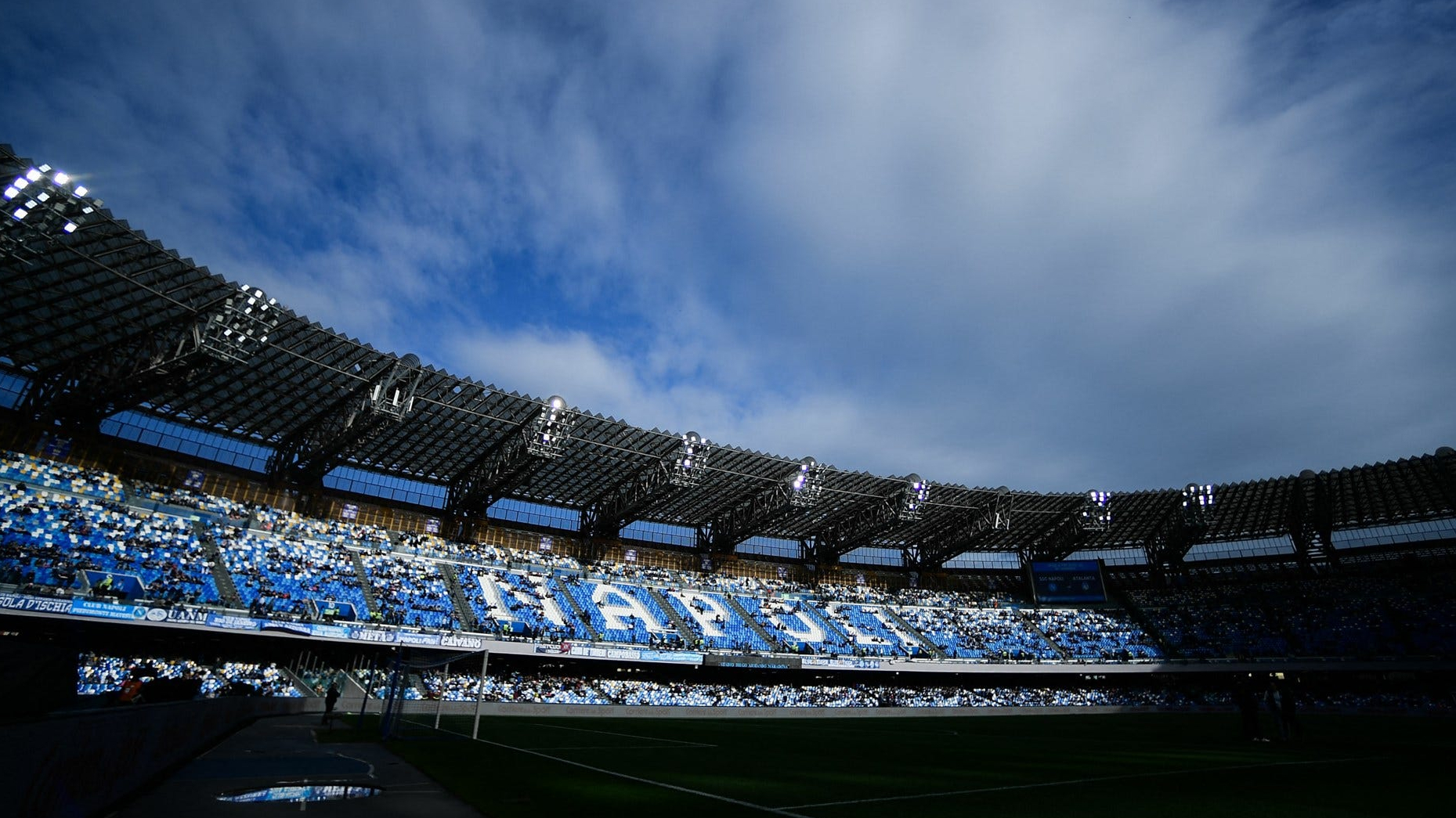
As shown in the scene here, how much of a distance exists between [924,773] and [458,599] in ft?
130

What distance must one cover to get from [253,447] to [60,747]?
50.4 metres

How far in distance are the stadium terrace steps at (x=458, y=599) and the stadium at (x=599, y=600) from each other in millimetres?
243

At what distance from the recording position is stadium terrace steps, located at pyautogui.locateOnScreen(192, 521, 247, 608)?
1365 inches

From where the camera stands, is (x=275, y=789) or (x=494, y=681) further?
(x=494, y=681)

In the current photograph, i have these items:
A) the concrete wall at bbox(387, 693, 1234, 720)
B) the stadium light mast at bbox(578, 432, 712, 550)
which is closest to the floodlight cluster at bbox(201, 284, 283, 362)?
the concrete wall at bbox(387, 693, 1234, 720)

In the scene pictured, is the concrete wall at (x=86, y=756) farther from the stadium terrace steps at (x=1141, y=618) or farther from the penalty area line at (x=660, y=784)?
the stadium terrace steps at (x=1141, y=618)

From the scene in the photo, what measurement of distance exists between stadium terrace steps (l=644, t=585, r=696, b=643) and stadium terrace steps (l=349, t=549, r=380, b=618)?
21.2 metres

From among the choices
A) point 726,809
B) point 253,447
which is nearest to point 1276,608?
point 726,809

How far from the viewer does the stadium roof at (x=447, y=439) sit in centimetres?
3175

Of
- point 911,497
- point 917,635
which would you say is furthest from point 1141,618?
point 911,497

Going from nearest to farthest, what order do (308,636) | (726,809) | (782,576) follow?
1. (726,809)
2. (308,636)
3. (782,576)

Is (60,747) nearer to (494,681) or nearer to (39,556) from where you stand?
(39,556)

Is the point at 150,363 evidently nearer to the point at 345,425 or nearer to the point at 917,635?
the point at 345,425

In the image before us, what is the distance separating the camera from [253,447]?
47.2 m
